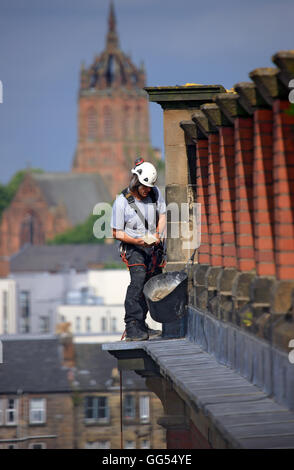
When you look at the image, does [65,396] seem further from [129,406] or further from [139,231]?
[139,231]

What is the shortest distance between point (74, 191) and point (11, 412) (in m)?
109

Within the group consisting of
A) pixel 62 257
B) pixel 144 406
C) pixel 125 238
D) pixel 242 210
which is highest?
pixel 62 257

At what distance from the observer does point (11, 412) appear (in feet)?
219

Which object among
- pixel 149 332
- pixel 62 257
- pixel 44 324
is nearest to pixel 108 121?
pixel 62 257

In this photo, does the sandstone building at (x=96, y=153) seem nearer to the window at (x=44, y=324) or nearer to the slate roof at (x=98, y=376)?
the window at (x=44, y=324)

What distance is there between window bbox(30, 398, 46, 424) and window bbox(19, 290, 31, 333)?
37.2 meters

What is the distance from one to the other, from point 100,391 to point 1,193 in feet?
413

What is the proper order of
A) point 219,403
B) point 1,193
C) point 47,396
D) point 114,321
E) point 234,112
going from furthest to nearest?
point 1,193 → point 114,321 → point 47,396 → point 234,112 → point 219,403

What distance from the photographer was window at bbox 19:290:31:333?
104938 millimetres

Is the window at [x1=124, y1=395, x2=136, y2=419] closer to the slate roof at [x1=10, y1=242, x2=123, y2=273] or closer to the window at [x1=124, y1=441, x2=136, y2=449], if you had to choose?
the window at [x1=124, y1=441, x2=136, y2=449]

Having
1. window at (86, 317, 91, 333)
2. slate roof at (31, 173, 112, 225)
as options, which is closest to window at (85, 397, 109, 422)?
window at (86, 317, 91, 333)
